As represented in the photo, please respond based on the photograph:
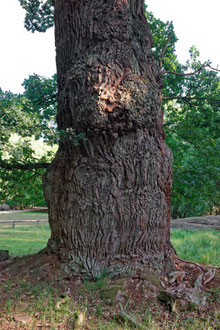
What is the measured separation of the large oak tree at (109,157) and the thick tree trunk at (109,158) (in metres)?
0.01

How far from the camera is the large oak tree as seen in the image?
4598mm

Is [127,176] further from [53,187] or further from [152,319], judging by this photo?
[152,319]

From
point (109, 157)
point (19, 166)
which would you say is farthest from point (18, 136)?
point (109, 157)

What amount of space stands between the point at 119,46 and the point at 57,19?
1.40 m

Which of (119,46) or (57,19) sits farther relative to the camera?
(57,19)

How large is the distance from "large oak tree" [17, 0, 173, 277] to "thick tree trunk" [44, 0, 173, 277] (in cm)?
1

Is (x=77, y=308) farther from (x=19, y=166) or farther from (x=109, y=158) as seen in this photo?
(x=19, y=166)

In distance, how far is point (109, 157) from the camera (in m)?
4.75

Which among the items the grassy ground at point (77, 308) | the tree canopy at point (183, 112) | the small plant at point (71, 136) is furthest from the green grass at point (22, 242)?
the small plant at point (71, 136)

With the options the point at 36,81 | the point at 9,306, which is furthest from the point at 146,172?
the point at 36,81

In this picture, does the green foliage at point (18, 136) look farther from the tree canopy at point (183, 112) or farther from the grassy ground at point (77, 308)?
the grassy ground at point (77, 308)

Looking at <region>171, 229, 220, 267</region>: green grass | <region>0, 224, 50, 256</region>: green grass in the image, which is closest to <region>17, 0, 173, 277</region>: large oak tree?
<region>171, 229, 220, 267</region>: green grass

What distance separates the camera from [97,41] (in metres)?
5.03

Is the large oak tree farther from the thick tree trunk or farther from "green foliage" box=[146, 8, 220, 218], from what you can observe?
"green foliage" box=[146, 8, 220, 218]
